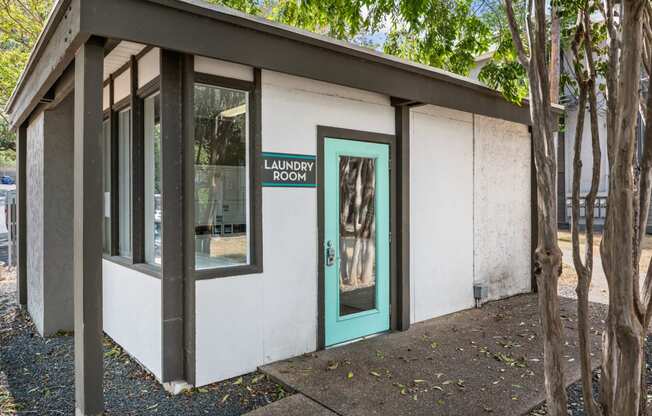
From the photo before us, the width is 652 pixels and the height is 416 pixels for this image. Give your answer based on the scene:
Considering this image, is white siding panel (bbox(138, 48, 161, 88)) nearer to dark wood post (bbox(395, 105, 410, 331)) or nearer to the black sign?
the black sign

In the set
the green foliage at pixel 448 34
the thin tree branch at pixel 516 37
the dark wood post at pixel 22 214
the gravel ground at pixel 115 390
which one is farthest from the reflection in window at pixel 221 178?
the dark wood post at pixel 22 214

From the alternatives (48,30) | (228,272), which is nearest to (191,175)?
(228,272)

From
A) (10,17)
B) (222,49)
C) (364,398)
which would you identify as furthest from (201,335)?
(10,17)

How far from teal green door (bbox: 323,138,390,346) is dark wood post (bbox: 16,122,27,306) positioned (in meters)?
4.91

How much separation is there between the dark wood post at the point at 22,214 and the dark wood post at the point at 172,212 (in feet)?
14.2

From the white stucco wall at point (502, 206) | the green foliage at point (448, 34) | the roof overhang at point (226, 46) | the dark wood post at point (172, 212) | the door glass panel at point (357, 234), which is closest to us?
the roof overhang at point (226, 46)

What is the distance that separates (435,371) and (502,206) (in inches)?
135

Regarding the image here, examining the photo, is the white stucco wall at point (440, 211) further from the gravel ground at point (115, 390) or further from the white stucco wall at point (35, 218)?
the white stucco wall at point (35, 218)

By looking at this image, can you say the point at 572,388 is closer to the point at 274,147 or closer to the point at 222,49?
the point at 274,147

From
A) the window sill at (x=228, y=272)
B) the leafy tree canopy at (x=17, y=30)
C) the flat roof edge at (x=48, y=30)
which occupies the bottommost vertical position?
the window sill at (x=228, y=272)

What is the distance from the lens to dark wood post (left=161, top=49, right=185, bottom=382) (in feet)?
11.7

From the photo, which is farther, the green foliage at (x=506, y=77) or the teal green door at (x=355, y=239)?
the green foliage at (x=506, y=77)

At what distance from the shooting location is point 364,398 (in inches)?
132

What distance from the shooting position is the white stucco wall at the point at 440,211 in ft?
17.6
